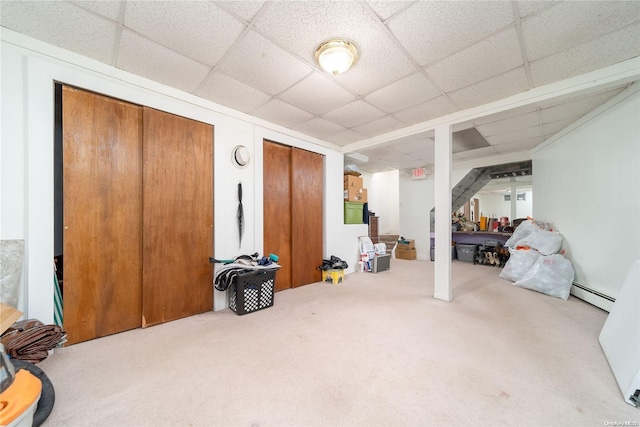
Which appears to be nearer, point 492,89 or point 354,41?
point 354,41

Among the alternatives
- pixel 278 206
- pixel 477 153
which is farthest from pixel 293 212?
pixel 477 153

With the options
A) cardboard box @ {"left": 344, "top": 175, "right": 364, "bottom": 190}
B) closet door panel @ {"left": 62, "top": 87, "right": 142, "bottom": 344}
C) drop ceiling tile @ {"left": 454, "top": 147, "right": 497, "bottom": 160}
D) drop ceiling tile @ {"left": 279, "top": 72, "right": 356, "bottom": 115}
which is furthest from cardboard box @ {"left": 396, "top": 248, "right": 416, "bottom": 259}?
closet door panel @ {"left": 62, "top": 87, "right": 142, "bottom": 344}

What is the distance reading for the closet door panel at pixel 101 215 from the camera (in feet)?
6.55

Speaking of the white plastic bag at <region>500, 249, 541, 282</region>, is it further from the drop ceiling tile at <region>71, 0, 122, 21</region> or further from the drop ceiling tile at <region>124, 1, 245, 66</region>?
the drop ceiling tile at <region>71, 0, 122, 21</region>

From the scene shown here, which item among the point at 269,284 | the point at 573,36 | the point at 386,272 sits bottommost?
the point at 386,272

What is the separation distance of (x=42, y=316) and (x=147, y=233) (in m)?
0.95

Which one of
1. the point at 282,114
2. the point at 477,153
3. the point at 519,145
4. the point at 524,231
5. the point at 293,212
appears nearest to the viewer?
the point at 282,114

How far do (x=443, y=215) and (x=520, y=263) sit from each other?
6.78ft

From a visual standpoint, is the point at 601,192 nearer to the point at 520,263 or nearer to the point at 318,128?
the point at 520,263

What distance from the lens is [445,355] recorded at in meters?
1.84

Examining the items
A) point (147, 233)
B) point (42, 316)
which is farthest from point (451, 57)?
point (42, 316)

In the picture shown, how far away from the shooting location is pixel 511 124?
3465 millimetres

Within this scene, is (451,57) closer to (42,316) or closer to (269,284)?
(269,284)

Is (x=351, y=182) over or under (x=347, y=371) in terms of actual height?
over
